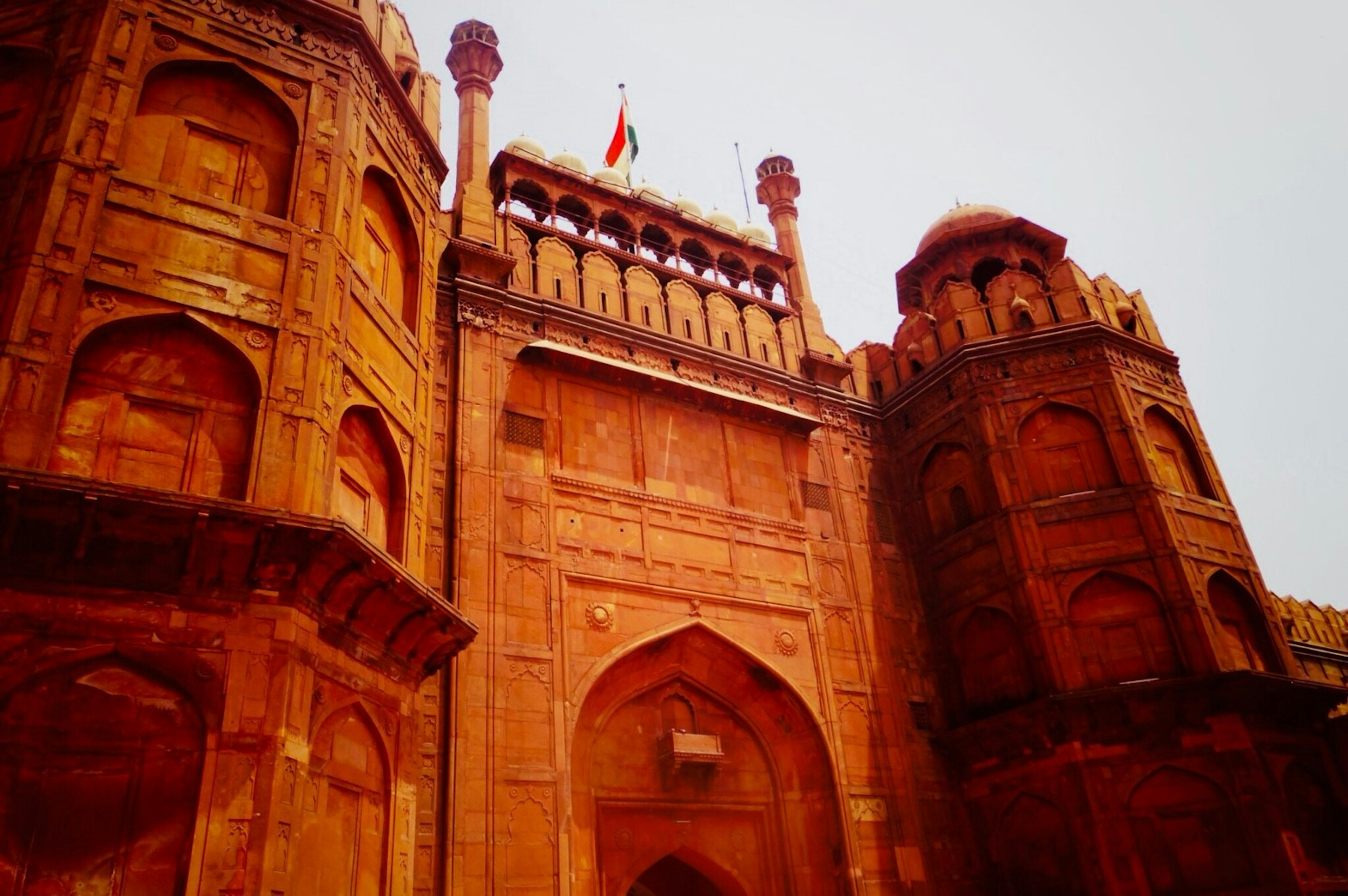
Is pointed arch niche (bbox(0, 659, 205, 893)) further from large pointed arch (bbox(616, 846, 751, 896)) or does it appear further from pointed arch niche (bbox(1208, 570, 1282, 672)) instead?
pointed arch niche (bbox(1208, 570, 1282, 672))

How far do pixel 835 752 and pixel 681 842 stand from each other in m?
2.58

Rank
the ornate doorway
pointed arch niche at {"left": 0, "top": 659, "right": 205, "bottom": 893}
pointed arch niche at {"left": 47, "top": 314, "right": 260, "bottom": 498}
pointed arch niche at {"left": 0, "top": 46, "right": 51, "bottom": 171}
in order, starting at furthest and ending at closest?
the ornate doorway
pointed arch niche at {"left": 0, "top": 46, "right": 51, "bottom": 171}
pointed arch niche at {"left": 47, "top": 314, "right": 260, "bottom": 498}
pointed arch niche at {"left": 0, "top": 659, "right": 205, "bottom": 893}

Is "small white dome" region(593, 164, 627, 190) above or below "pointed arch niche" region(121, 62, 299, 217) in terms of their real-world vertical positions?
above

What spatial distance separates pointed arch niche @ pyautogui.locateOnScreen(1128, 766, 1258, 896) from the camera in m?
12.5

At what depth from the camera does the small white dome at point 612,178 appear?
715 inches

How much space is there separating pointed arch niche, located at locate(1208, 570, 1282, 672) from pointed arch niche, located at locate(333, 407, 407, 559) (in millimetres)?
11214

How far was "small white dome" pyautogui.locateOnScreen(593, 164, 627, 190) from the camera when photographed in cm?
1816

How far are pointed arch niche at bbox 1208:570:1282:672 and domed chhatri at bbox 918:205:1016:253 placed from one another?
8.11 meters

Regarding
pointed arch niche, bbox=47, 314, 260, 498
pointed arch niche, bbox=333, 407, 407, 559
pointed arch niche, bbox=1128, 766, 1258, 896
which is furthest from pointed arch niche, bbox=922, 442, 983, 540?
pointed arch niche, bbox=47, 314, 260, 498

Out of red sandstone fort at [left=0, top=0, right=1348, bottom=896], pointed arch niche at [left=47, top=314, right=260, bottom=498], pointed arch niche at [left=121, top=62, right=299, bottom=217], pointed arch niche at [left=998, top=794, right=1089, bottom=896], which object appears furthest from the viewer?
pointed arch niche at [left=998, top=794, right=1089, bottom=896]

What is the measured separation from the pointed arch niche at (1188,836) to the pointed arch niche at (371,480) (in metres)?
10.2

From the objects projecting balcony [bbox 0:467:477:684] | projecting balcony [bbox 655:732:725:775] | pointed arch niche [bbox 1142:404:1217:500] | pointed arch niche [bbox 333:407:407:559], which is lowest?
projecting balcony [bbox 655:732:725:775]

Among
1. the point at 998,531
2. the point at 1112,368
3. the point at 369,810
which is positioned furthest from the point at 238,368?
the point at 1112,368

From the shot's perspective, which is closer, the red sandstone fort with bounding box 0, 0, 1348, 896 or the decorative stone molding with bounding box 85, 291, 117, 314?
A: the red sandstone fort with bounding box 0, 0, 1348, 896
